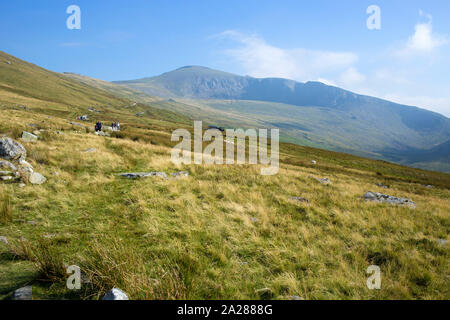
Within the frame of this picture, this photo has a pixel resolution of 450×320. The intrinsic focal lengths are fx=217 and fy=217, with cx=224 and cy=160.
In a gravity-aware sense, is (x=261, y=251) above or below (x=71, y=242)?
below

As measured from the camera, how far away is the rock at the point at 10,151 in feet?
36.7

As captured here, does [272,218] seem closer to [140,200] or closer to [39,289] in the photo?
[140,200]

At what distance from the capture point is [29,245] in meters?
4.76

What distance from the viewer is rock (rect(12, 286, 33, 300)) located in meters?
3.47

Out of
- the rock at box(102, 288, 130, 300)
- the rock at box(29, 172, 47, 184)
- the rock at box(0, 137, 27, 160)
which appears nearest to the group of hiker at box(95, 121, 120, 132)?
the rock at box(0, 137, 27, 160)

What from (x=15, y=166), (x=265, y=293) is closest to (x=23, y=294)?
(x=265, y=293)

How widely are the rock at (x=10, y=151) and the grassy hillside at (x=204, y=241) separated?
595 millimetres

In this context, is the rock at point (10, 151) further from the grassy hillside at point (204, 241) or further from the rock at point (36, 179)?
the rock at point (36, 179)

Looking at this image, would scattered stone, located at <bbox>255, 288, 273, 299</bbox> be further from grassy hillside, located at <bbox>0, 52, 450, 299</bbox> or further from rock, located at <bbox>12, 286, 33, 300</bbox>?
rock, located at <bbox>12, 286, 33, 300</bbox>

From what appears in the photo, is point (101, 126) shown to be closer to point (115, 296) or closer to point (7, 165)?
point (7, 165)

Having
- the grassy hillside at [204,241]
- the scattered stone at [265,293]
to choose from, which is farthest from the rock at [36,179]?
the scattered stone at [265,293]

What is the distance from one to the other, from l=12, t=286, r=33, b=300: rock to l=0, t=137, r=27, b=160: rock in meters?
10.9
